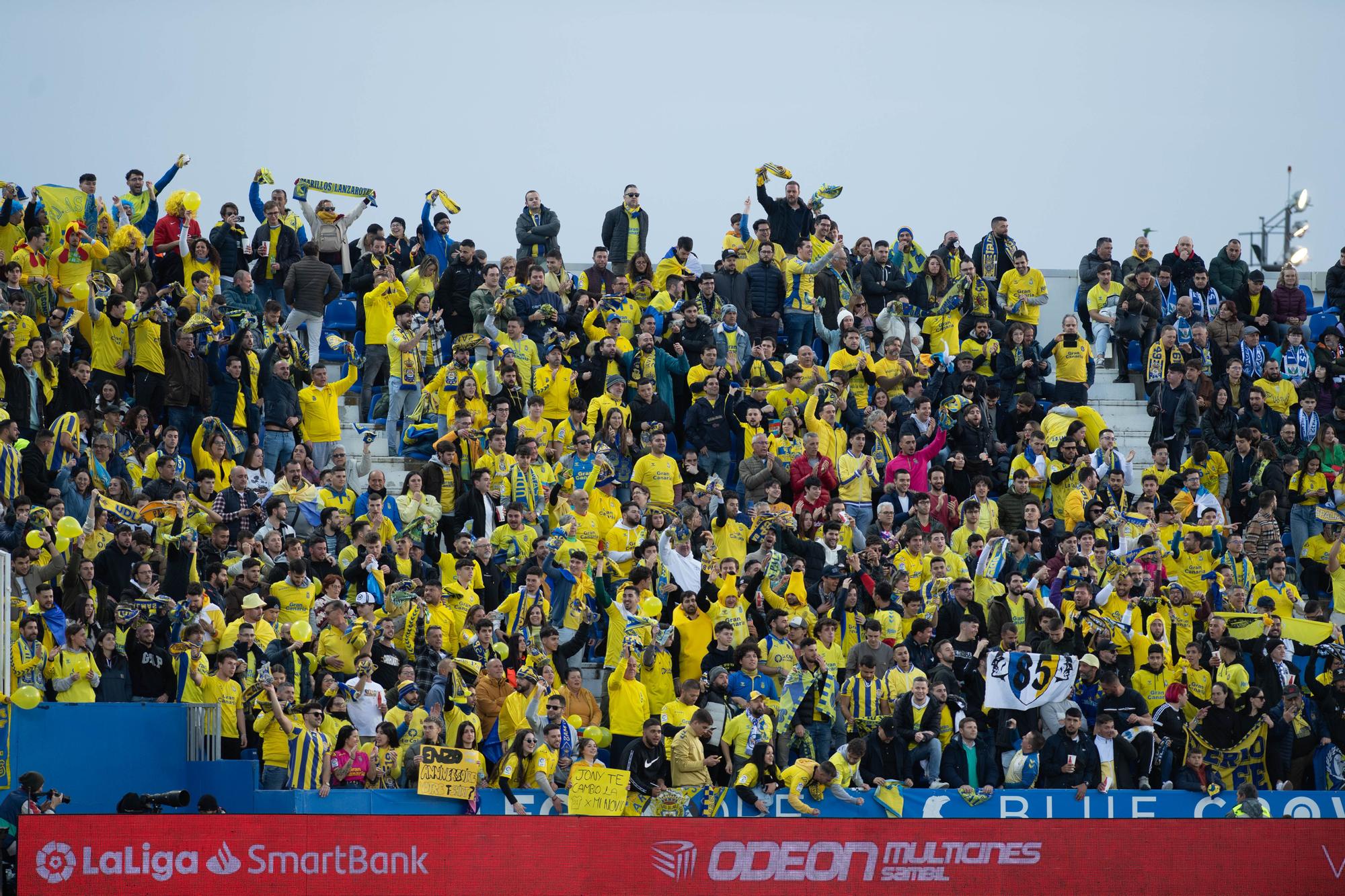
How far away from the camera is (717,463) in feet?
66.5

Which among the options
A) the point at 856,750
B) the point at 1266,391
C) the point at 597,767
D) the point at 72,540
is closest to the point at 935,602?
the point at 856,750

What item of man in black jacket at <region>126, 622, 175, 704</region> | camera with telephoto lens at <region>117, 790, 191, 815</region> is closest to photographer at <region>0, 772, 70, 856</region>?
camera with telephoto lens at <region>117, 790, 191, 815</region>

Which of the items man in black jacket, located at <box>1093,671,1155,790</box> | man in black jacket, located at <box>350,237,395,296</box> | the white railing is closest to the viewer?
the white railing

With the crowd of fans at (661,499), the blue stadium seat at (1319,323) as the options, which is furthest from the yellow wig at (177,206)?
the blue stadium seat at (1319,323)

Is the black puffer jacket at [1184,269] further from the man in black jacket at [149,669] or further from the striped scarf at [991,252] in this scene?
the man in black jacket at [149,669]

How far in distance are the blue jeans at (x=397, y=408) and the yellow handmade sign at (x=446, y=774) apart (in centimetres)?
635

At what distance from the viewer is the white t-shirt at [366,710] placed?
15.9 meters

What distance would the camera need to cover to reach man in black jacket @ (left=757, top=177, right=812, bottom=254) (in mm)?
23672

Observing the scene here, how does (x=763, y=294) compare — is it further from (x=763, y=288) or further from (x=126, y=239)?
(x=126, y=239)

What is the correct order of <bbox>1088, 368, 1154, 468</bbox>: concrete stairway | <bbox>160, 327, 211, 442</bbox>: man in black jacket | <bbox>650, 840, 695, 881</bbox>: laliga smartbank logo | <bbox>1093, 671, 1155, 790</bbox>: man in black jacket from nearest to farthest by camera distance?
1. <bbox>650, 840, 695, 881</bbox>: laliga smartbank logo
2. <bbox>1093, 671, 1155, 790</bbox>: man in black jacket
3. <bbox>160, 327, 211, 442</bbox>: man in black jacket
4. <bbox>1088, 368, 1154, 468</bbox>: concrete stairway

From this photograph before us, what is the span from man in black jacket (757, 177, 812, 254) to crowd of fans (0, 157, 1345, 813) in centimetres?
6

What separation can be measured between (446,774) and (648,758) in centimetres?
161

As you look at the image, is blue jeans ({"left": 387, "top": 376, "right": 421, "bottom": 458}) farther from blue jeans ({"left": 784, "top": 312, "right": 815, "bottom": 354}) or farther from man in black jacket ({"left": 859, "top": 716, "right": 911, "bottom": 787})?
man in black jacket ({"left": 859, "top": 716, "right": 911, "bottom": 787})

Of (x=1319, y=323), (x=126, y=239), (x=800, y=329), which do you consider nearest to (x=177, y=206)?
(x=126, y=239)
